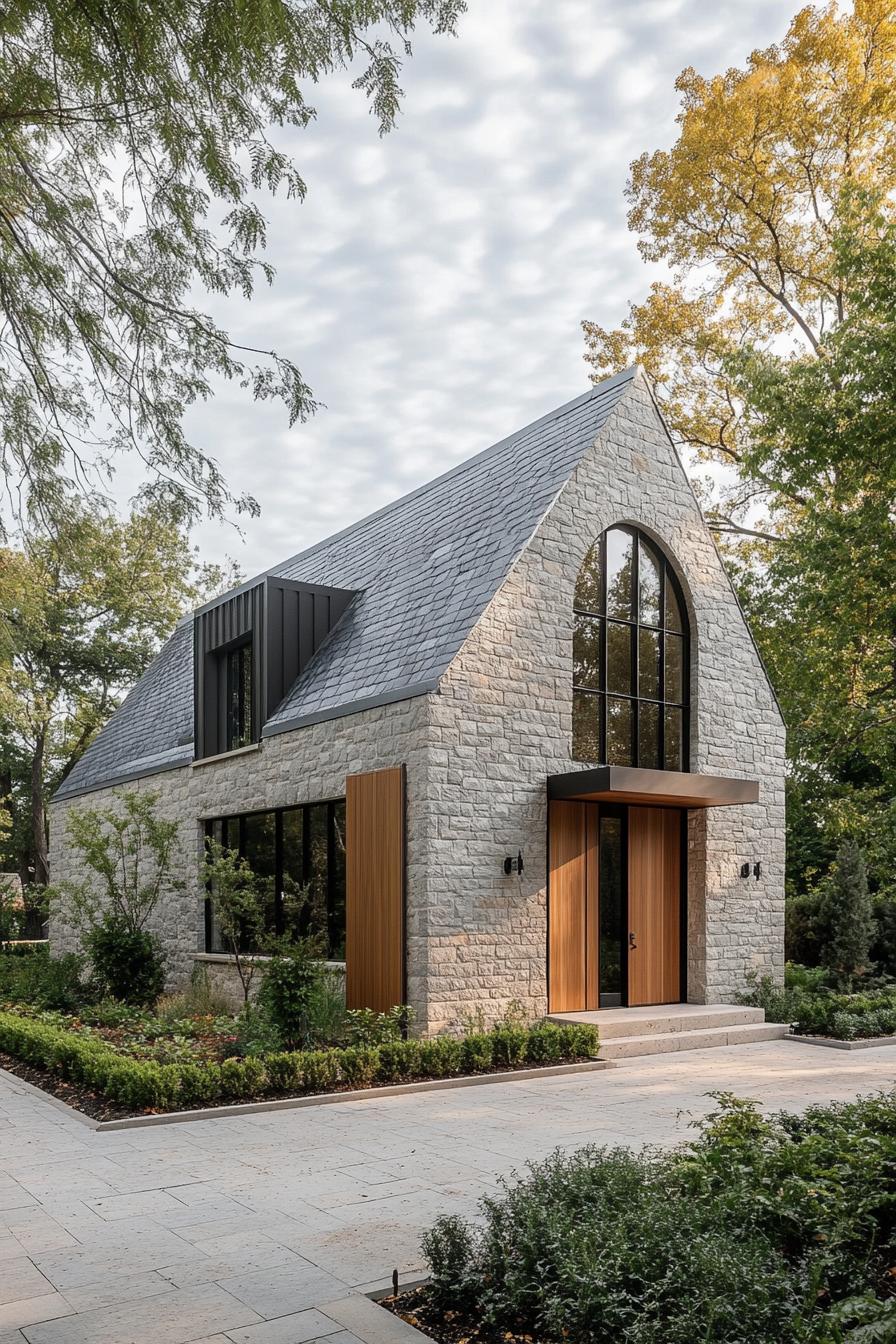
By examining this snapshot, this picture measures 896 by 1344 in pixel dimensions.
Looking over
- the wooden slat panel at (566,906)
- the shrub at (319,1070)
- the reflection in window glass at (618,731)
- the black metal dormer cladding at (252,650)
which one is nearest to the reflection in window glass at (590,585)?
the reflection in window glass at (618,731)

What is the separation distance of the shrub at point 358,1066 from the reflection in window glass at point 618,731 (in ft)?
16.6

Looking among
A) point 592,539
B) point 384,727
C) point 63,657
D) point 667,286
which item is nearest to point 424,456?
point 667,286

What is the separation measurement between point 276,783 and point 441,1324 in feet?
33.4

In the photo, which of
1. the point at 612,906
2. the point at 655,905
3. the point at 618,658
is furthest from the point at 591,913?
the point at 618,658

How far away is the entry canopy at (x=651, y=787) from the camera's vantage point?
38.0 feet

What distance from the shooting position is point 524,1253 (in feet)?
14.4

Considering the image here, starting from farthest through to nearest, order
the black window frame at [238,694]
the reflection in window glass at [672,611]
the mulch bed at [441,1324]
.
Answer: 1. the black window frame at [238,694]
2. the reflection in window glass at [672,611]
3. the mulch bed at [441,1324]

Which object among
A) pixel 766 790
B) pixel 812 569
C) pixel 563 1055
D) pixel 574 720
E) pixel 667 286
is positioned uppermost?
pixel 667 286

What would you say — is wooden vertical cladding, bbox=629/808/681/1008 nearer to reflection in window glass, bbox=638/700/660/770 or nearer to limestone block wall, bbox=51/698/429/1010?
reflection in window glass, bbox=638/700/660/770

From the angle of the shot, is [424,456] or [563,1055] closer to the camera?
[563,1055]

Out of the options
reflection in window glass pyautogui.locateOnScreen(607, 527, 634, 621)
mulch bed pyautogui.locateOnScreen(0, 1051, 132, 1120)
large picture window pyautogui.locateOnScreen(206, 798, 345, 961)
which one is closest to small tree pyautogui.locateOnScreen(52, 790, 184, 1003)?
large picture window pyautogui.locateOnScreen(206, 798, 345, 961)

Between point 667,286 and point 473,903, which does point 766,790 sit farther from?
point 667,286

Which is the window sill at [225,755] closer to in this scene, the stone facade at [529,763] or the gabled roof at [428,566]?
the stone facade at [529,763]

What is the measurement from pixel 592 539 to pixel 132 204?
25.2 feet
